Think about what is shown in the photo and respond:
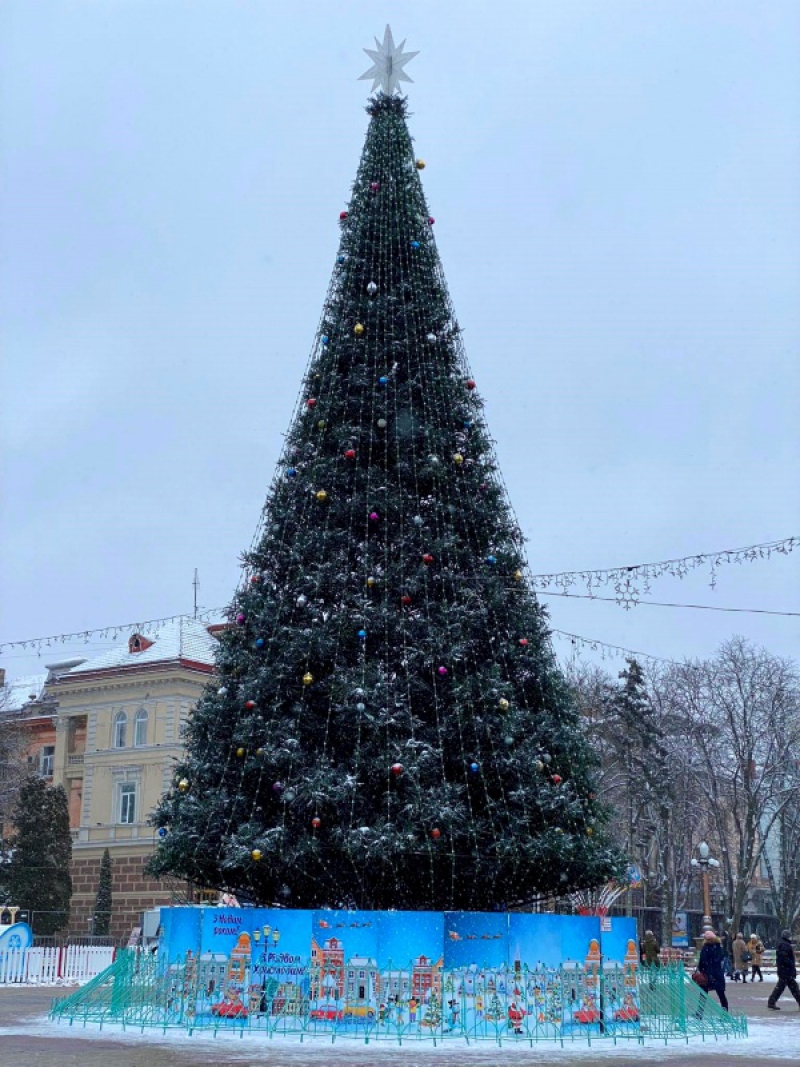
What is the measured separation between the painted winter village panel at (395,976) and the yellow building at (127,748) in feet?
104

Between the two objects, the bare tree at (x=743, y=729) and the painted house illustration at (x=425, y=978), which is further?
the bare tree at (x=743, y=729)

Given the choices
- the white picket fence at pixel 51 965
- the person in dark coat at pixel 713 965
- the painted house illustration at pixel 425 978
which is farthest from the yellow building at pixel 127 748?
the painted house illustration at pixel 425 978

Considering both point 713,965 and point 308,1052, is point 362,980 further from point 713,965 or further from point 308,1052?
point 713,965

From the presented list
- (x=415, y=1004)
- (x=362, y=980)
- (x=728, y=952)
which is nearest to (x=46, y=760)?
(x=728, y=952)

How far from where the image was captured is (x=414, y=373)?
66.0ft

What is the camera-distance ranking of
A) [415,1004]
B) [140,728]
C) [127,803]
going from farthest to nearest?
[140,728] < [127,803] < [415,1004]

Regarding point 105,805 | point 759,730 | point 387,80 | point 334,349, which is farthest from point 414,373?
point 105,805

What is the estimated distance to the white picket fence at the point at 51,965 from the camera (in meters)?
30.8

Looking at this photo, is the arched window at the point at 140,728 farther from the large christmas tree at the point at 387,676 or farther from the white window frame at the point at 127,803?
the large christmas tree at the point at 387,676

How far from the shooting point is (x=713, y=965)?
19.0m

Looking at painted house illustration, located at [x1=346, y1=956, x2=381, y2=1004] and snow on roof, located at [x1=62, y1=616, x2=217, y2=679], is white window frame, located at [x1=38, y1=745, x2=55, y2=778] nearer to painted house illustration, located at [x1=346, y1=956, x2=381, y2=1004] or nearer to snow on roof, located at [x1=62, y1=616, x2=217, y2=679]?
snow on roof, located at [x1=62, y1=616, x2=217, y2=679]

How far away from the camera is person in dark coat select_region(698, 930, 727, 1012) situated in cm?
1870

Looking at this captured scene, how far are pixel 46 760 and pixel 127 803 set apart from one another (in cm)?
1110

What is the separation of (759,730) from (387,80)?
30671 millimetres
